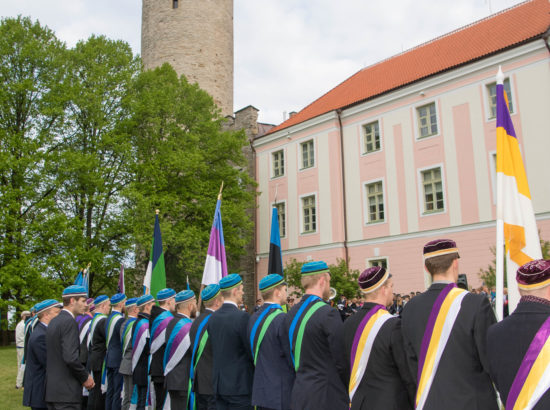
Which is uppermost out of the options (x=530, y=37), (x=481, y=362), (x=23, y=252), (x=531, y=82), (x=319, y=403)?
(x=530, y=37)

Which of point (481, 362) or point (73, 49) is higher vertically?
point (73, 49)

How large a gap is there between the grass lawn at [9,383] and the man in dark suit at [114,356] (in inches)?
113

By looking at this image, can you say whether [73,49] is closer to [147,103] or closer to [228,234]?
[147,103]

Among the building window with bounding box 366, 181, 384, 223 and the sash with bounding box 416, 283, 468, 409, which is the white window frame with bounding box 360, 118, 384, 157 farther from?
the sash with bounding box 416, 283, 468, 409

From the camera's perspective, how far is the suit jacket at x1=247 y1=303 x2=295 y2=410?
16.1 feet

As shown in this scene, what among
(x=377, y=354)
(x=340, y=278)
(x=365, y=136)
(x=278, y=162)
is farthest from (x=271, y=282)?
(x=278, y=162)

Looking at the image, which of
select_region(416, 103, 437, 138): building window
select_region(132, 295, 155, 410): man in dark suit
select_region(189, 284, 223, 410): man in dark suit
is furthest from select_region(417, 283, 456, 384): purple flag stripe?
select_region(416, 103, 437, 138): building window

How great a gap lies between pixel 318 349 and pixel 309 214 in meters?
22.5

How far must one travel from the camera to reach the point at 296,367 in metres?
4.64

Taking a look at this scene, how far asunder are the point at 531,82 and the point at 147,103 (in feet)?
55.6

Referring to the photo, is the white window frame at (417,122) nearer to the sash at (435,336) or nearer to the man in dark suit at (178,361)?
the man in dark suit at (178,361)

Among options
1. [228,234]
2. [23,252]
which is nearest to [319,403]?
[23,252]

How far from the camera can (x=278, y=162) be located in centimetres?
2955

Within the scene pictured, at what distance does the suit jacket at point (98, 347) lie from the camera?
30.0 ft
